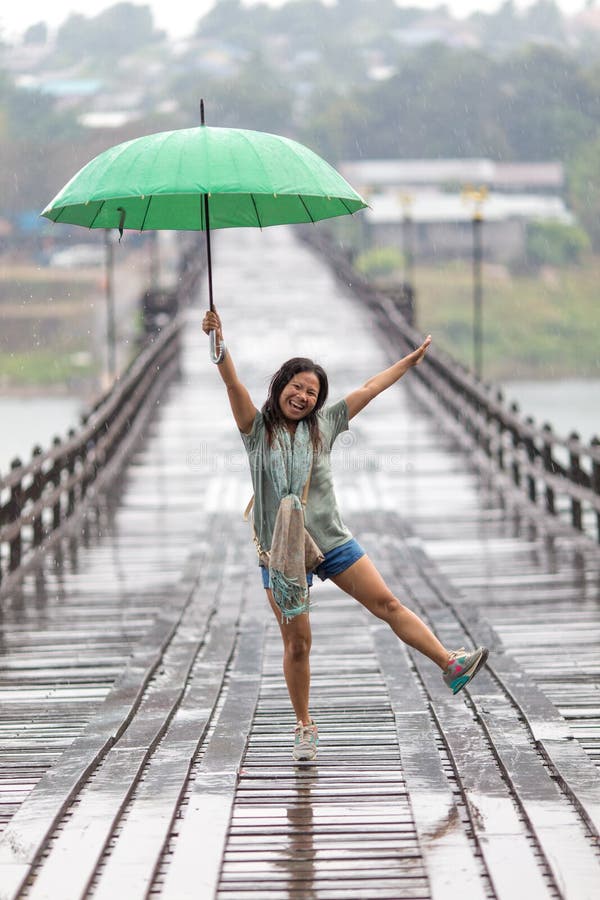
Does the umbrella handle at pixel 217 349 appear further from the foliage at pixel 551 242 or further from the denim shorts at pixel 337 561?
the foliage at pixel 551 242

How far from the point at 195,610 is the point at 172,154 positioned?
476 cm

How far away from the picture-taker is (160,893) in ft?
15.9

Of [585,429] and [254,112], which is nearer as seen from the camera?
[585,429]

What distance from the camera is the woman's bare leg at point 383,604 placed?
6.26m

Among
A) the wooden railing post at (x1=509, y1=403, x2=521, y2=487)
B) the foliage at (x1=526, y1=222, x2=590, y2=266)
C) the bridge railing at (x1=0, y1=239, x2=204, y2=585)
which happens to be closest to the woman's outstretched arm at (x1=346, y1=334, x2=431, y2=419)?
the bridge railing at (x1=0, y1=239, x2=204, y2=585)

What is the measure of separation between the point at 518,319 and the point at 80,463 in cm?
10408

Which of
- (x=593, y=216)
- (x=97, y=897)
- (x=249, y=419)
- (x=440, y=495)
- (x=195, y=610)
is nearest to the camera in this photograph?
(x=97, y=897)

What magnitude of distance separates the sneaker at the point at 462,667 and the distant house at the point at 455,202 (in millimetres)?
102563

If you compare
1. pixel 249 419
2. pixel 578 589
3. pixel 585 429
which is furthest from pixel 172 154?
pixel 585 429

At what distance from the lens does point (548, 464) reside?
15.4 m

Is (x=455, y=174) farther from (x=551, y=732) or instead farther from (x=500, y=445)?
(x=551, y=732)

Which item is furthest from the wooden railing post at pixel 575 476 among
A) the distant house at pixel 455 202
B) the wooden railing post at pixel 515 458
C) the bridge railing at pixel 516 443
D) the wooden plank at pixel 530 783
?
the distant house at pixel 455 202

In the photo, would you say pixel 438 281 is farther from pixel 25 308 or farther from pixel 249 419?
pixel 249 419

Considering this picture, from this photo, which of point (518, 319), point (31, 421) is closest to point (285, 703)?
point (31, 421)
